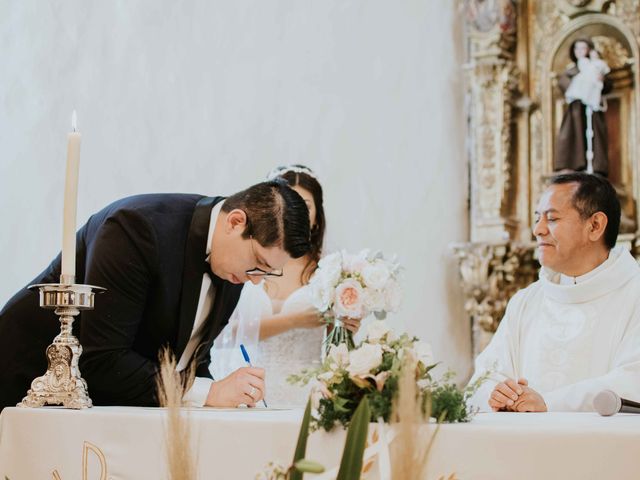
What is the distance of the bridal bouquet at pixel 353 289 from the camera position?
364 cm

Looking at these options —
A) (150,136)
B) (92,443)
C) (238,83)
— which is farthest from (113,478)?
(238,83)

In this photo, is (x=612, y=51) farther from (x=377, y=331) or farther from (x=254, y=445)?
(x=254, y=445)

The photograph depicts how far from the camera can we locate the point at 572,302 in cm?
428

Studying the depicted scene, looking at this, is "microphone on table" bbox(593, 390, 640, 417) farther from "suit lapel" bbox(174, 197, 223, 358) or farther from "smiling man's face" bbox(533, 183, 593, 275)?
"smiling man's face" bbox(533, 183, 593, 275)

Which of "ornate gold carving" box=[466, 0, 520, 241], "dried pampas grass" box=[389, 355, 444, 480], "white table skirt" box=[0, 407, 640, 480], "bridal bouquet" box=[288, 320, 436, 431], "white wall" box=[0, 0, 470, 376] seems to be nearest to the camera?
"dried pampas grass" box=[389, 355, 444, 480]

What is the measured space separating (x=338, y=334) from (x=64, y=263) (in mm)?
1295

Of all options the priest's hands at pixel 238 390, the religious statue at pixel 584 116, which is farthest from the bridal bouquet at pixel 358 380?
the religious statue at pixel 584 116

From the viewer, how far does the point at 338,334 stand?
3629mm

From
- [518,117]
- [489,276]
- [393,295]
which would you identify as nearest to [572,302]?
[393,295]

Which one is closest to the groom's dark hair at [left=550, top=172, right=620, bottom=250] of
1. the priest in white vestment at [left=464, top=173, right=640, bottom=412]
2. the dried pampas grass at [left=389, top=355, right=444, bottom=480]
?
the priest in white vestment at [left=464, top=173, right=640, bottom=412]

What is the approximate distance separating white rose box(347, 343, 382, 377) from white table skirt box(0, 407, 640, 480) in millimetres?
152

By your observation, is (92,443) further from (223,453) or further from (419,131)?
(419,131)

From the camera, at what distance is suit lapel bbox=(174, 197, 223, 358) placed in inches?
123

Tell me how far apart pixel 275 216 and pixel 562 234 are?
1598 mm
